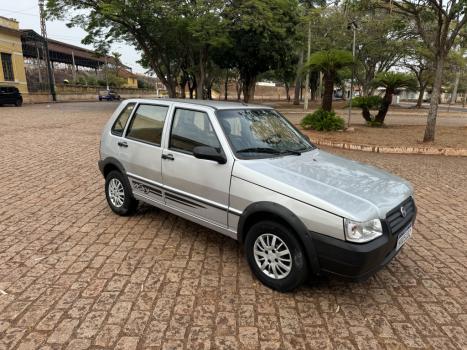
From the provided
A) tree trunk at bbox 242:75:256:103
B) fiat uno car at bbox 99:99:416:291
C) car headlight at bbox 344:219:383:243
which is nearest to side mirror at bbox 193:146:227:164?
fiat uno car at bbox 99:99:416:291

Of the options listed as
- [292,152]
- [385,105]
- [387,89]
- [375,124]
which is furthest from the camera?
[375,124]

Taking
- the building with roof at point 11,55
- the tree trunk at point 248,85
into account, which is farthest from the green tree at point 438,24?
the building with roof at point 11,55

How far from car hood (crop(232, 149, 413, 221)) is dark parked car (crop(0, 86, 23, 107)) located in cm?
3273

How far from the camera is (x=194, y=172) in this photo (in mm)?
3754

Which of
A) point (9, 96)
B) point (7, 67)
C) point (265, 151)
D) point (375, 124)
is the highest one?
point (7, 67)

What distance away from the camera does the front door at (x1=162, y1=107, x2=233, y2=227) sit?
355 centimetres

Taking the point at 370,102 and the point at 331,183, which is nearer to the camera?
the point at 331,183

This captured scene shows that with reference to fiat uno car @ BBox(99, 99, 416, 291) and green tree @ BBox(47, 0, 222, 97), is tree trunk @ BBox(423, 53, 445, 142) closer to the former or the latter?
fiat uno car @ BBox(99, 99, 416, 291)

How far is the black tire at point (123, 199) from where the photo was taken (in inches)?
187

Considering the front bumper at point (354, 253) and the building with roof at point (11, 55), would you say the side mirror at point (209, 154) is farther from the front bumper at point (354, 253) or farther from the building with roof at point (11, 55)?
the building with roof at point (11, 55)

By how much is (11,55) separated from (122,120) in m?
42.2

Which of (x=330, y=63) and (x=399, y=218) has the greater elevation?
(x=330, y=63)

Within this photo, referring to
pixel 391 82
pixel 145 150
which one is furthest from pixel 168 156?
pixel 391 82

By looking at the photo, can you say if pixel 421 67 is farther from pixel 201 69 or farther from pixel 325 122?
pixel 325 122
